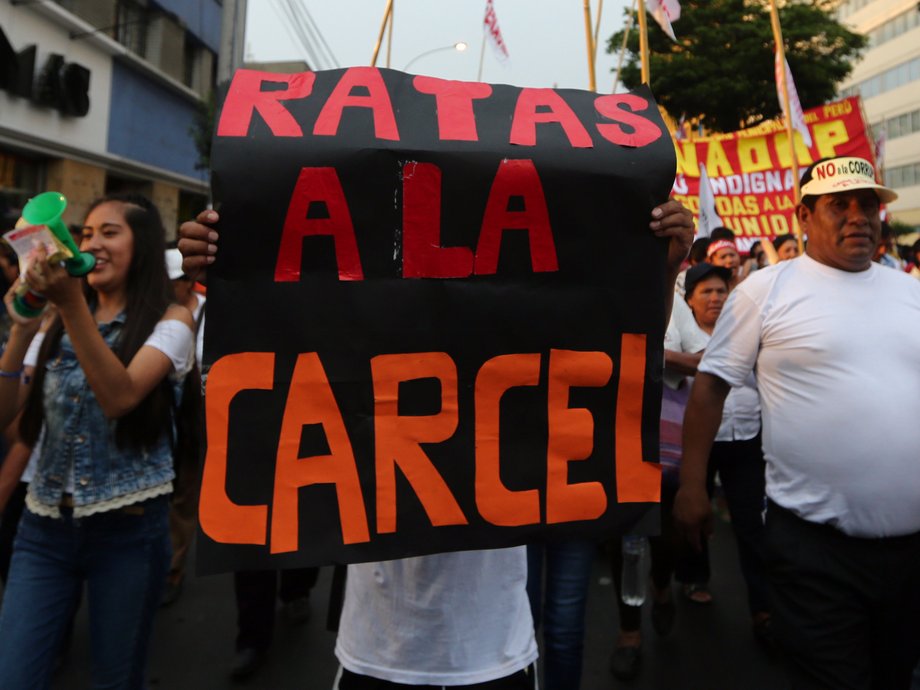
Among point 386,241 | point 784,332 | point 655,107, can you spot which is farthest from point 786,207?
point 386,241

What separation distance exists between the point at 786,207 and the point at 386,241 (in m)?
7.99

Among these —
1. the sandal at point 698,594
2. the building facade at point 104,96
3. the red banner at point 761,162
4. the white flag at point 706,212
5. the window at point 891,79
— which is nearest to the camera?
the sandal at point 698,594

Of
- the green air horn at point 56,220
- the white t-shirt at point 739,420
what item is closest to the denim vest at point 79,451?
the green air horn at point 56,220

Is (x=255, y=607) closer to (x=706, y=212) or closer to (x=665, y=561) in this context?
(x=665, y=561)

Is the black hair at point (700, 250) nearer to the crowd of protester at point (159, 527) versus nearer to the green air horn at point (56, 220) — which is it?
the crowd of protester at point (159, 527)

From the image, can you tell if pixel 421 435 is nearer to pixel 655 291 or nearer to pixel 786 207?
pixel 655 291

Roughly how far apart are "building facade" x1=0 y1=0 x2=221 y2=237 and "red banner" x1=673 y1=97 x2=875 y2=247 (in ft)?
28.5

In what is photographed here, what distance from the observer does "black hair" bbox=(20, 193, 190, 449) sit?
2055 mm

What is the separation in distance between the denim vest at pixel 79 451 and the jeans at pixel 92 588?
69 mm

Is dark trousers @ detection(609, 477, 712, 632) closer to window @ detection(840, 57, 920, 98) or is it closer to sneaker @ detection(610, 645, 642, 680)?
sneaker @ detection(610, 645, 642, 680)

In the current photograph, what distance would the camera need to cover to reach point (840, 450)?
6.70ft

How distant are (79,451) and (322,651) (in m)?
1.75

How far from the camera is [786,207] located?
27.5 ft

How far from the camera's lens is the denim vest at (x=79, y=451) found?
195 centimetres
